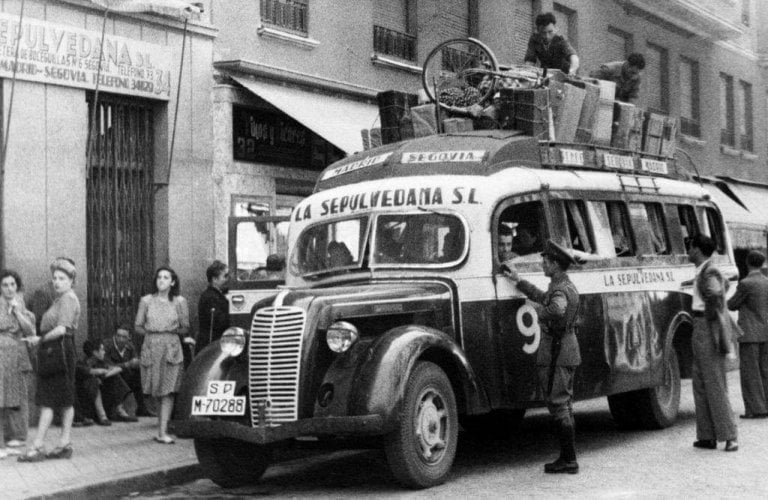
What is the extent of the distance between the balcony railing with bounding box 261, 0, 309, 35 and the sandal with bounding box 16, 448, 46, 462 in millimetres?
7441

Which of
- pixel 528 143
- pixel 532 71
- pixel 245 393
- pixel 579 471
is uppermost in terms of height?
pixel 532 71

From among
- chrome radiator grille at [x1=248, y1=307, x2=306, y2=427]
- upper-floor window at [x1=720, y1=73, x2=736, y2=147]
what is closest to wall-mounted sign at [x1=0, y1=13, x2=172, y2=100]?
chrome radiator grille at [x1=248, y1=307, x2=306, y2=427]

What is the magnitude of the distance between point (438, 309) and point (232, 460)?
1.87 metres

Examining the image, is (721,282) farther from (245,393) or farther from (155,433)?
(155,433)

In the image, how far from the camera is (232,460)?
910cm

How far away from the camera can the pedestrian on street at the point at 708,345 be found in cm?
1041

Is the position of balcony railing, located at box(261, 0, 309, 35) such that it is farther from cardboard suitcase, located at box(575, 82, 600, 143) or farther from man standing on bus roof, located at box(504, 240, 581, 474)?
man standing on bus roof, located at box(504, 240, 581, 474)

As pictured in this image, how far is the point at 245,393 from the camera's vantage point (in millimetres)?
8633

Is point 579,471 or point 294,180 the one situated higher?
point 294,180

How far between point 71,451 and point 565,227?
175 inches

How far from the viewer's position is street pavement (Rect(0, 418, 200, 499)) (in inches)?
344

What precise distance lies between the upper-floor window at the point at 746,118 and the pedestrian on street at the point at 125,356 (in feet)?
68.9

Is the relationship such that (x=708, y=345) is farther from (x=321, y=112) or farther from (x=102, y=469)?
(x=321, y=112)

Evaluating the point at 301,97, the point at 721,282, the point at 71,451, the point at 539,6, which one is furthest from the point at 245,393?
the point at 539,6
